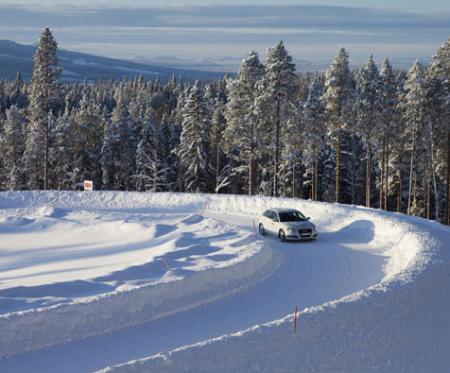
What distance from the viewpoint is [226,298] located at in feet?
62.7

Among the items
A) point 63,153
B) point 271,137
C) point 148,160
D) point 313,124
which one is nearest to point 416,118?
point 313,124

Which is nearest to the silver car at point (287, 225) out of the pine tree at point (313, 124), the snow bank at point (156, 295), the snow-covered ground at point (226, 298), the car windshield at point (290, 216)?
the car windshield at point (290, 216)

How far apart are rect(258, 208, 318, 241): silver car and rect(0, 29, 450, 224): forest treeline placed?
1827cm

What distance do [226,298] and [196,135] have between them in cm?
4319

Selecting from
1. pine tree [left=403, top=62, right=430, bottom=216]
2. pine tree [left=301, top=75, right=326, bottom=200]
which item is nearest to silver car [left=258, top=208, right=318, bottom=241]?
pine tree [left=403, top=62, right=430, bottom=216]

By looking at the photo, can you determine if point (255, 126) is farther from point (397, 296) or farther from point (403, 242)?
point (397, 296)

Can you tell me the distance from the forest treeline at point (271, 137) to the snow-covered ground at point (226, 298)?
58.9 ft

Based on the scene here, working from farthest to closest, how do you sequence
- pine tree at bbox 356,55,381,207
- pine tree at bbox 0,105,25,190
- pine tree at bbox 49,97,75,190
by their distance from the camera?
pine tree at bbox 0,105,25,190, pine tree at bbox 49,97,75,190, pine tree at bbox 356,55,381,207

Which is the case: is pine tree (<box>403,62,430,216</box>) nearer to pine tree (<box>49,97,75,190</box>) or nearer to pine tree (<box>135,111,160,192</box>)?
pine tree (<box>135,111,160,192</box>)

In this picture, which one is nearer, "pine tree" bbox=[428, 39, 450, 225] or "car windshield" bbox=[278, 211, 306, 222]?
"car windshield" bbox=[278, 211, 306, 222]

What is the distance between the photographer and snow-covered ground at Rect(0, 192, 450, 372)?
528 inches

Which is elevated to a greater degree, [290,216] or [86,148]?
[86,148]

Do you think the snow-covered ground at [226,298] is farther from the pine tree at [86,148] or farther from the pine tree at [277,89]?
the pine tree at [86,148]

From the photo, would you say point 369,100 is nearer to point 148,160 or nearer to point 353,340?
point 148,160
